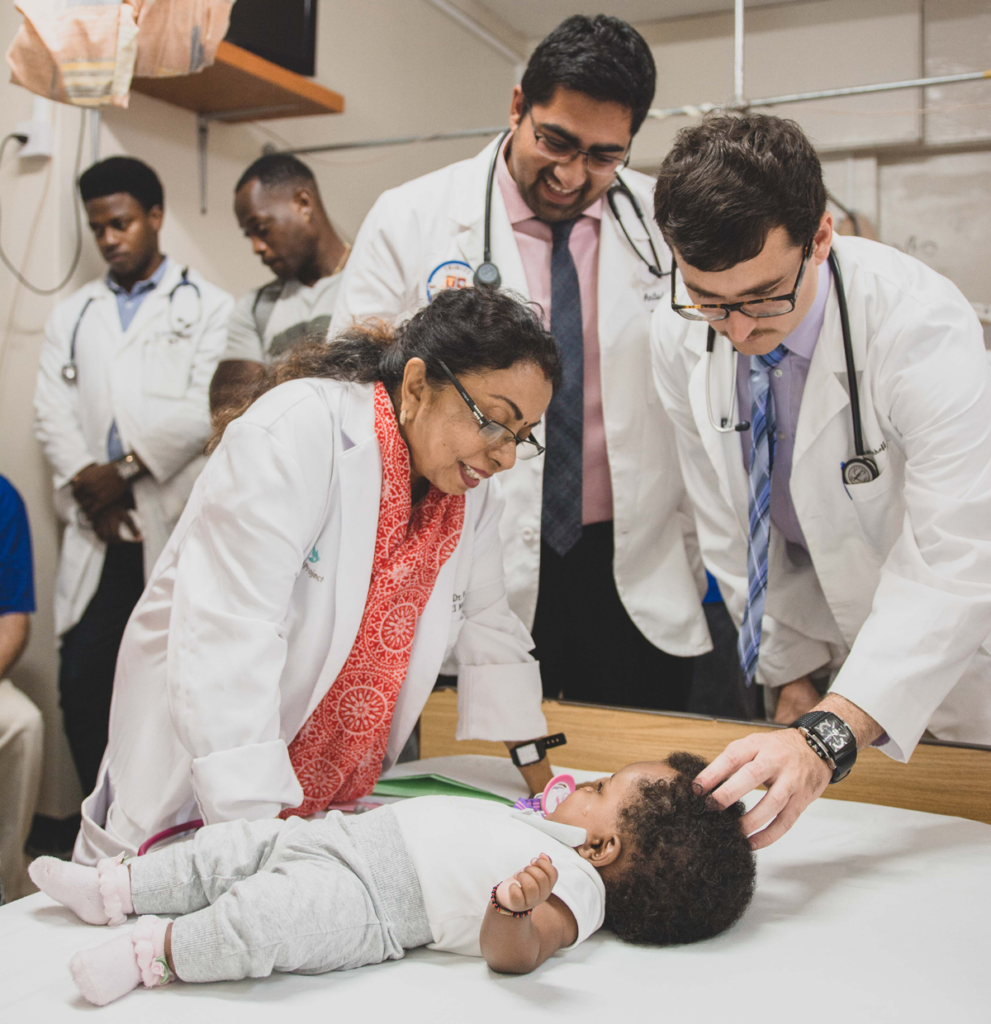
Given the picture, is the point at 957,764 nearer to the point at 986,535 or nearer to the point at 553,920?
the point at 986,535

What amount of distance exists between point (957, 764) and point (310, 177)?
2.14 meters

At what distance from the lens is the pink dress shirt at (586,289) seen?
192 cm

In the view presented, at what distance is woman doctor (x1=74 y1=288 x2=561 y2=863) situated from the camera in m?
1.23

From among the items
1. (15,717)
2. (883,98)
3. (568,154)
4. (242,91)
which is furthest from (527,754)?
(883,98)

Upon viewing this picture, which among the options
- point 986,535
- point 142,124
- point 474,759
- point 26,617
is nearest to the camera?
point 986,535

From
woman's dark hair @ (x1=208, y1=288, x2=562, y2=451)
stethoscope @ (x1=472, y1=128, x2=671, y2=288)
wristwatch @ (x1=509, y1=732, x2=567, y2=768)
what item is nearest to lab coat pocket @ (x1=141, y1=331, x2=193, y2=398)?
stethoscope @ (x1=472, y1=128, x2=671, y2=288)

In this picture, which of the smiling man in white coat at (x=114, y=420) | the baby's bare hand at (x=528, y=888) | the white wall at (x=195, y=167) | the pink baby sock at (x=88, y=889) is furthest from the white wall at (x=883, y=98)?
the pink baby sock at (x=88, y=889)

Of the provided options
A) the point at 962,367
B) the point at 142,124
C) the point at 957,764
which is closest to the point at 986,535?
the point at 962,367

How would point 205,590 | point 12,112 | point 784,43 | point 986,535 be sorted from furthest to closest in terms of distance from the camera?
point 784,43, point 12,112, point 986,535, point 205,590

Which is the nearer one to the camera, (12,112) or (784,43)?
(12,112)

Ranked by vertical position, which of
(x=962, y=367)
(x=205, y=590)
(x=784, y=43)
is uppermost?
(x=784, y=43)

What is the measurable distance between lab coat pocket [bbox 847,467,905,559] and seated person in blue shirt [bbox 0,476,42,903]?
6.78ft

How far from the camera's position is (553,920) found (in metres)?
1.10

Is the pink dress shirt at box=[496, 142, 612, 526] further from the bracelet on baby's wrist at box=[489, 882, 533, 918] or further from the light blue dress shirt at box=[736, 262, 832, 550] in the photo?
the bracelet on baby's wrist at box=[489, 882, 533, 918]
